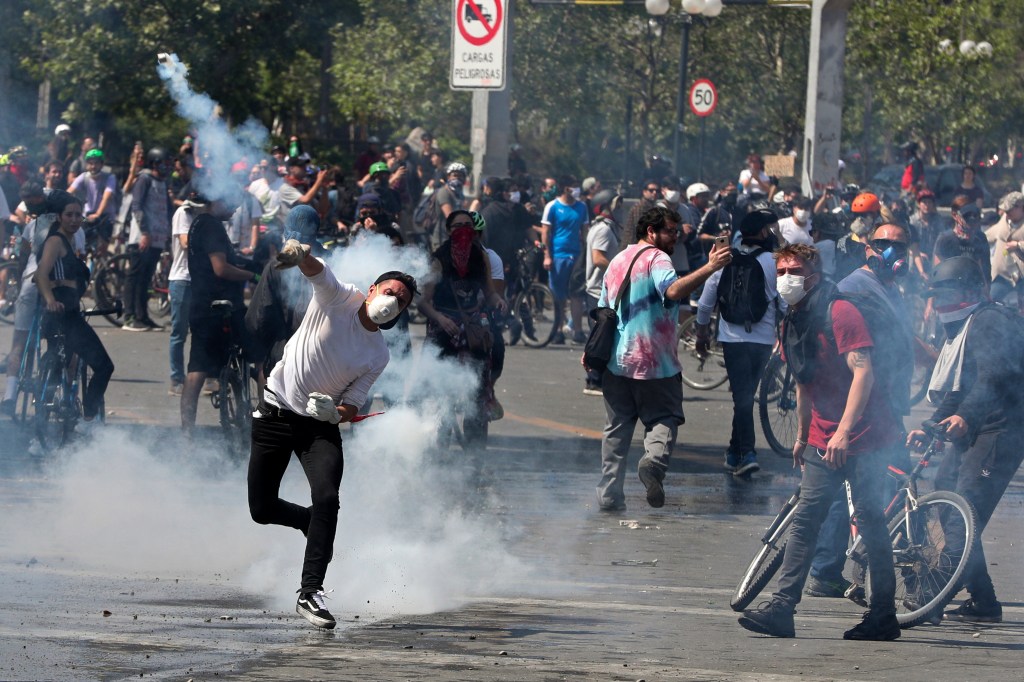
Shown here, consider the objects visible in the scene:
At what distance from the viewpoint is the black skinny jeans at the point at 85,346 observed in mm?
10461

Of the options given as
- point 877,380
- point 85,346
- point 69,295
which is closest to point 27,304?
point 69,295

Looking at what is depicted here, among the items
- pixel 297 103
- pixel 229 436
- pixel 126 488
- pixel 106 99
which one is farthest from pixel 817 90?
pixel 297 103

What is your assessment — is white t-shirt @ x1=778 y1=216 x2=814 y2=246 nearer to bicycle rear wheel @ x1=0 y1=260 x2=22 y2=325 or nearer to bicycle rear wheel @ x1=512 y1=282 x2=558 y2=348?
bicycle rear wheel @ x1=512 y1=282 x2=558 y2=348

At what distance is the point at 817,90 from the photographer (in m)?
21.0

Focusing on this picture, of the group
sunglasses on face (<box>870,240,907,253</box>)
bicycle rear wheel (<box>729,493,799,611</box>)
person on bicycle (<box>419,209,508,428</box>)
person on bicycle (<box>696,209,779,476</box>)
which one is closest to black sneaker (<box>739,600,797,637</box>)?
bicycle rear wheel (<box>729,493,799,611</box>)

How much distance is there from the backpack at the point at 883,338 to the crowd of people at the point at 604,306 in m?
0.02

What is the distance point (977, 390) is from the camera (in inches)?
286

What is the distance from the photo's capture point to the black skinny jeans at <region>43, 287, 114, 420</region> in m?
10.5

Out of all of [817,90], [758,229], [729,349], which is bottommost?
[729,349]

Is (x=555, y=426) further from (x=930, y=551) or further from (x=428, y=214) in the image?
(x=930, y=551)

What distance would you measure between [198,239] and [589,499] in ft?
10.6

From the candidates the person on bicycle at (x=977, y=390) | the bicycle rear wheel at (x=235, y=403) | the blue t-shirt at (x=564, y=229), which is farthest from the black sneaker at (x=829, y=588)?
the blue t-shirt at (x=564, y=229)

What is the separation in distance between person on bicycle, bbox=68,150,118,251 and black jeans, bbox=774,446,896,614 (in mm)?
12579

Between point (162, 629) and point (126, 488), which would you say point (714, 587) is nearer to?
point (162, 629)
